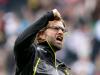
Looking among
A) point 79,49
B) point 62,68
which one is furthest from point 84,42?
point 62,68

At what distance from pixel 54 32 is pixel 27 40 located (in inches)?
18.8

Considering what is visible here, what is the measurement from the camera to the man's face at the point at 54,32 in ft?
23.7

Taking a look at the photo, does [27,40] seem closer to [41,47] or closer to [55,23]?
[41,47]

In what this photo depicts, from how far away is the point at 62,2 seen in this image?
14.5 meters

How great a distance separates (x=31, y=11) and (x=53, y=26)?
7.21 m

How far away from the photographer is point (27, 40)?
6.93 m

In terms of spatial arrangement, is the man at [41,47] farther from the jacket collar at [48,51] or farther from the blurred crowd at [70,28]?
the blurred crowd at [70,28]

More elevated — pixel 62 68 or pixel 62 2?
pixel 62 2

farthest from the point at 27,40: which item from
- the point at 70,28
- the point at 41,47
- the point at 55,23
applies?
the point at 70,28

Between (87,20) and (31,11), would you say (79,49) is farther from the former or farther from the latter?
(31,11)

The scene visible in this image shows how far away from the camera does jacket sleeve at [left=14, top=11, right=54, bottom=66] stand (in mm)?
6914

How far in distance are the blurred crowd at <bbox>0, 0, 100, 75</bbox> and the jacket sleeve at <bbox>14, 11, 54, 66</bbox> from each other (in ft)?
15.2

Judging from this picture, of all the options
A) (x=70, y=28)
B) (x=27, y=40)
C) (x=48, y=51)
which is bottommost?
(x=48, y=51)

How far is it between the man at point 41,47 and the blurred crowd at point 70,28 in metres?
4.37
